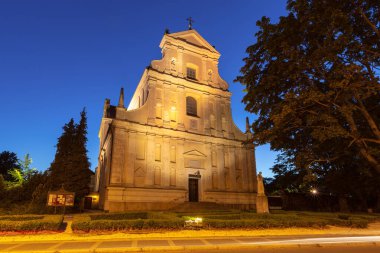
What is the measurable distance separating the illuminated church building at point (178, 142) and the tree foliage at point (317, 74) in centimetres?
773

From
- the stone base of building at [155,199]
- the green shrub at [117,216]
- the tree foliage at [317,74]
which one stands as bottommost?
the green shrub at [117,216]

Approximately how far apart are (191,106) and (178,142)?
5758 mm

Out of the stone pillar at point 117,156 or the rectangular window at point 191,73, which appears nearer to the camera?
the stone pillar at point 117,156

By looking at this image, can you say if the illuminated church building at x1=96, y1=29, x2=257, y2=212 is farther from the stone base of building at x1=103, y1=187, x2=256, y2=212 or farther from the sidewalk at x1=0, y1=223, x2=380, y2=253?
the sidewalk at x1=0, y1=223, x2=380, y2=253

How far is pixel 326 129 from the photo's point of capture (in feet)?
51.5

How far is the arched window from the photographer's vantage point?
1256 inches

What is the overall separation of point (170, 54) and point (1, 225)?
992 inches

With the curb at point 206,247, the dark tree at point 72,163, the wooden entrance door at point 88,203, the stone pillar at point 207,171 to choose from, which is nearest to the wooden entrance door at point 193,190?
the stone pillar at point 207,171

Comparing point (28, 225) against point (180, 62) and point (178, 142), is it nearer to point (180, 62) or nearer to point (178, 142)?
point (178, 142)

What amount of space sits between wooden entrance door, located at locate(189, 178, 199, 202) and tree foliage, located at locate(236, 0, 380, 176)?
11.9m

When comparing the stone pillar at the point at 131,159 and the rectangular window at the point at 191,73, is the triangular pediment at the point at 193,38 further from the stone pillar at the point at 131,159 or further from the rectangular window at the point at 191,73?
the stone pillar at the point at 131,159

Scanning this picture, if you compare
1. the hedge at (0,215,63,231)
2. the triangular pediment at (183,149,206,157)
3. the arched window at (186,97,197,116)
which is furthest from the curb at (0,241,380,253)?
the arched window at (186,97,197,116)

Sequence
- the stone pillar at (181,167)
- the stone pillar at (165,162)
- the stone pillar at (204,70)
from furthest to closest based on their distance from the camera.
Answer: the stone pillar at (204,70)
the stone pillar at (181,167)
the stone pillar at (165,162)

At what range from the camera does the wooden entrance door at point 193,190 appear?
28312mm
